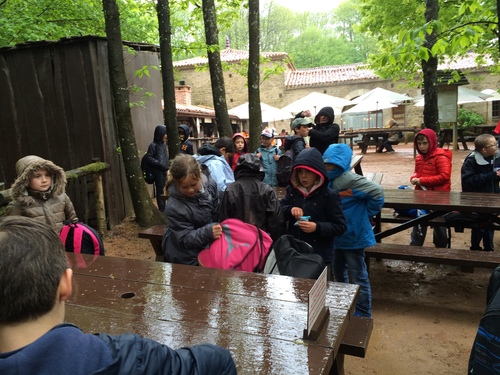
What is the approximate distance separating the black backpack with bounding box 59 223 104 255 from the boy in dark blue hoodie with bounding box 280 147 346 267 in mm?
1636

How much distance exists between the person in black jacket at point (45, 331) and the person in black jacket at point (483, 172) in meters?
4.59

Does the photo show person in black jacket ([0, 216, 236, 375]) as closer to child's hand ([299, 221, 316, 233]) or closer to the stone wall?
child's hand ([299, 221, 316, 233])

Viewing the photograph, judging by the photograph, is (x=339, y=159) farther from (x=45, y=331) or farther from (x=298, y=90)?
Result: (x=298, y=90)

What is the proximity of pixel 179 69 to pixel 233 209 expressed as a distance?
2891 cm

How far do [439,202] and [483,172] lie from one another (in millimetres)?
1176

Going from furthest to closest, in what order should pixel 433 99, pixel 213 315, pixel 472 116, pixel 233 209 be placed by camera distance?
pixel 472 116
pixel 433 99
pixel 233 209
pixel 213 315

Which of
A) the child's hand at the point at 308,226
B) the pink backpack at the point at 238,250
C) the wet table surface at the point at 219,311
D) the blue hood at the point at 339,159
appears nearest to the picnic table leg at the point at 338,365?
the wet table surface at the point at 219,311

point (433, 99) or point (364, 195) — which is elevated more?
point (433, 99)

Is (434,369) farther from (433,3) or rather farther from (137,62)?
Answer: (137,62)

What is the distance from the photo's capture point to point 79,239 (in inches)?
130

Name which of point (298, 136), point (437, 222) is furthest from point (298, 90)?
point (437, 222)

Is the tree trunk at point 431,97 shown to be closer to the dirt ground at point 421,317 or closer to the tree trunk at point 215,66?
the dirt ground at point 421,317

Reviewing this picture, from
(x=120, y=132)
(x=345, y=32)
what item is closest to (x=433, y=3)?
(x=120, y=132)

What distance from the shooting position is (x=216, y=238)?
2746 mm
